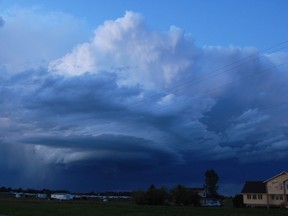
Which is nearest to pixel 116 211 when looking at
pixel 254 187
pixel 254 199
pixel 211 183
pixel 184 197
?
pixel 184 197

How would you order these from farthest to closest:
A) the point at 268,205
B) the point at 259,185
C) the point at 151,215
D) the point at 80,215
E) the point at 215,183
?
the point at 215,183 < the point at 259,185 < the point at 268,205 < the point at 151,215 < the point at 80,215

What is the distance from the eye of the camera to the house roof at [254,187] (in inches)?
3928

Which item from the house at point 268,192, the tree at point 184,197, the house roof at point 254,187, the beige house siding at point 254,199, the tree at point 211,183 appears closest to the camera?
the house at point 268,192

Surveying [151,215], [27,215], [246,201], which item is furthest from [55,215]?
[246,201]

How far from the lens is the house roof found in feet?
327

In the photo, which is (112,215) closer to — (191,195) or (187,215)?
(187,215)

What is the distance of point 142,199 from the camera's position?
10450 centimetres

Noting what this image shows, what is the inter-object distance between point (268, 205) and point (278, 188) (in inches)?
169

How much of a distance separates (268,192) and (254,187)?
16.1 feet

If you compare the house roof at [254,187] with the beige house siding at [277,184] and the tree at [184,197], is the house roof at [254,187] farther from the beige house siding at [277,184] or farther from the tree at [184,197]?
the tree at [184,197]

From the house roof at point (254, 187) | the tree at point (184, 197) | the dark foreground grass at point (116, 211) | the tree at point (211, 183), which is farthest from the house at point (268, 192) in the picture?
the tree at point (211, 183)

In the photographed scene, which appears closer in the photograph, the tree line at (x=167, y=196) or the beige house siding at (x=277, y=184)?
the beige house siding at (x=277, y=184)

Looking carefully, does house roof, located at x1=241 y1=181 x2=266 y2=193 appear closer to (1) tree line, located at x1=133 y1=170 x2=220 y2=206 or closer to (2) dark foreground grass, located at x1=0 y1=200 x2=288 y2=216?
(1) tree line, located at x1=133 y1=170 x2=220 y2=206

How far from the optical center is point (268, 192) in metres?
97.1
